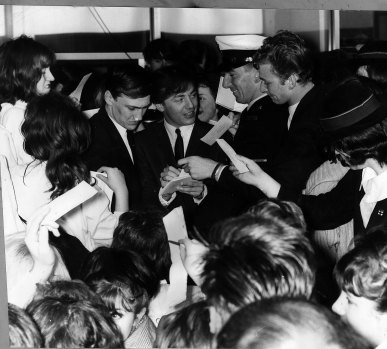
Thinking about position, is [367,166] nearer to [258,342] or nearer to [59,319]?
[258,342]

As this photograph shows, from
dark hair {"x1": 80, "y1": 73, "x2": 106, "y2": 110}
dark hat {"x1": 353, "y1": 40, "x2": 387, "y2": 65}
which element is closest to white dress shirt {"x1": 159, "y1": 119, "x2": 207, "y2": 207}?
dark hair {"x1": 80, "y1": 73, "x2": 106, "y2": 110}

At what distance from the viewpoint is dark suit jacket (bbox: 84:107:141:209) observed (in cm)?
285

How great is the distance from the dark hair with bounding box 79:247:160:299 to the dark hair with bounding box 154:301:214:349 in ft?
0.35

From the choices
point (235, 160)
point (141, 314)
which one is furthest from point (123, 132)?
point (141, 314)

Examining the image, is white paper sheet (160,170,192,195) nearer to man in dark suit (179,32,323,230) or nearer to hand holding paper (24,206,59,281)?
man in dark suit (179,32,323,230)

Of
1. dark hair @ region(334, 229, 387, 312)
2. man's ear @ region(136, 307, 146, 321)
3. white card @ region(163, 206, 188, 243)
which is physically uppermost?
white card @ region(163, 206, 188, 243)

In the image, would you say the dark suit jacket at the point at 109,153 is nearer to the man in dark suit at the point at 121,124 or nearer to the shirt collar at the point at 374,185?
the man in dark suit at the point at 121,124

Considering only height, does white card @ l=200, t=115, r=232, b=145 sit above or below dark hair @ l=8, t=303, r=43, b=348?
above

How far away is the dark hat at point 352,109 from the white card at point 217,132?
1.06 feet

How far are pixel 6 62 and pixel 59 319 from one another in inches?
33.0

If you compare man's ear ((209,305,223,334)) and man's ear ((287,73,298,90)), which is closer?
man's ear ((209,305,223,334))

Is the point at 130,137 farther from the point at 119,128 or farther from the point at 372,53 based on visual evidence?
the point at 372,53

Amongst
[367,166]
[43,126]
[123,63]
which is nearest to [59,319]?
[43,126]

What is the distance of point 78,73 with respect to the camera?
2818 mm
